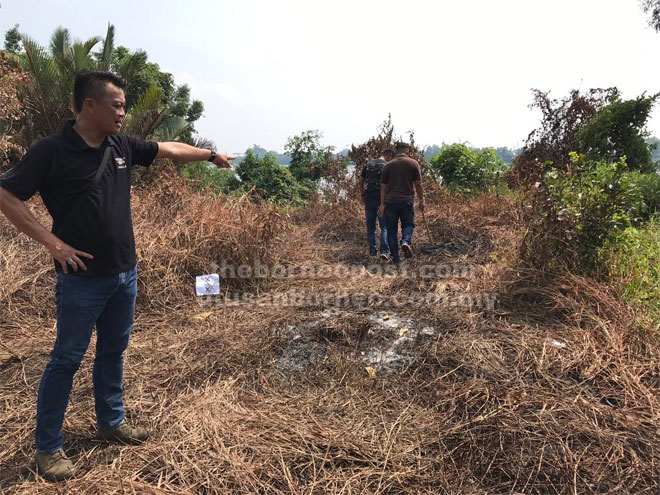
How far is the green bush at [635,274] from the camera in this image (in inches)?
116

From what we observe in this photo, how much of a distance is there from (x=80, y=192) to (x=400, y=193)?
12.9ft

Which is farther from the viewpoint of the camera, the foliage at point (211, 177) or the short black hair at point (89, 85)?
the foliage at point (211, 177)

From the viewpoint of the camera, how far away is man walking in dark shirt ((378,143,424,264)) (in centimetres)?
499

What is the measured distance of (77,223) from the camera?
166cm

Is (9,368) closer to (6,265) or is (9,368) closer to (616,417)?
(6,265)

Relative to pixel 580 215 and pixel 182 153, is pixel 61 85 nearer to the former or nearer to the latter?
pixel 182 153

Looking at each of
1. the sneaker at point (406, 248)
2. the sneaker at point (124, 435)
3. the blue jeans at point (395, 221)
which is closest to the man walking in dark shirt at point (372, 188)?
the blue jeans at point (395, 221)

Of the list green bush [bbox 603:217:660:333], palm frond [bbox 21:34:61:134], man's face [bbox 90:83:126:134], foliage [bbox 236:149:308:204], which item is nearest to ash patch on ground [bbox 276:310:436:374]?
green bush [bbox 603:217:660:333]

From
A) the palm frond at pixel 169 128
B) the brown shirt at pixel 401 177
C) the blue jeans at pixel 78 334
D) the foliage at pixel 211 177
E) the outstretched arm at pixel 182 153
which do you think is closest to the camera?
the blue jeans at pixel 78 334

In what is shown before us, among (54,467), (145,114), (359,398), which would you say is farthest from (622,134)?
(145,114)

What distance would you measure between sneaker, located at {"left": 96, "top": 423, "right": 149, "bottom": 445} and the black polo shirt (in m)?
0.83

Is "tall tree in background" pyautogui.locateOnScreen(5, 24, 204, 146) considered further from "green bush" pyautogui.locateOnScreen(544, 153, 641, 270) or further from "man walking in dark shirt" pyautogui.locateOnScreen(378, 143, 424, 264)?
"green bush" pyautogui.locateOnScreen(544, 153, 641, 270)

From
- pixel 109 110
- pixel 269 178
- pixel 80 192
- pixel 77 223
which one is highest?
pixel 269 178

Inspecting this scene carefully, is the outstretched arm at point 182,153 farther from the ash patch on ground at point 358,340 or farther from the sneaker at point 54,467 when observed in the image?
the sneaker at point 54,467
